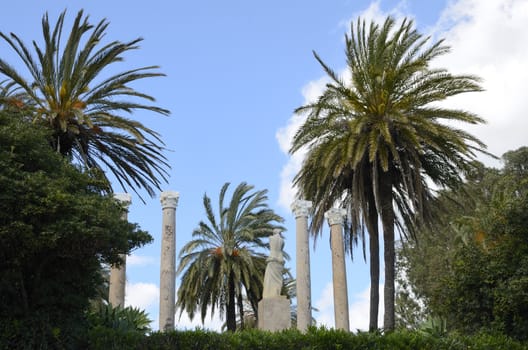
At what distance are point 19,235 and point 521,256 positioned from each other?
15.2m

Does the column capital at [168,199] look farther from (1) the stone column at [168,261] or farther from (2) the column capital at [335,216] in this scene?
(2) the column capital at [335,216]

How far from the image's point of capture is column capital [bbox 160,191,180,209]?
80.1ft

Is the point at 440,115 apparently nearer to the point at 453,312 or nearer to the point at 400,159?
the point at 400,159

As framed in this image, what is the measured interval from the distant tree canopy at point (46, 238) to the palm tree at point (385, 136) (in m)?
9.49

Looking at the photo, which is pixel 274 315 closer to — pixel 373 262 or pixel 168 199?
pixel 373 262

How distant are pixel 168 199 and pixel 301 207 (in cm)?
498

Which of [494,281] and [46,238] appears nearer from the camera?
[46,238]

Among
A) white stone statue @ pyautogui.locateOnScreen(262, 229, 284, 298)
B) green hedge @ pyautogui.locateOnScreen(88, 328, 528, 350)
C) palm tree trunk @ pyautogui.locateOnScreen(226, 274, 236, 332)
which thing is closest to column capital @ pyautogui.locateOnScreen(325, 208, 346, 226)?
white stone statue @ pyautogui.locateOnScreen(262, 229, 284, 298)

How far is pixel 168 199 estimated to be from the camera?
80.1 feet

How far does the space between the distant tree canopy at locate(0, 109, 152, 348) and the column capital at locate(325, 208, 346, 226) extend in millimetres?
10192

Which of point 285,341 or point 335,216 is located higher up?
point 335,216

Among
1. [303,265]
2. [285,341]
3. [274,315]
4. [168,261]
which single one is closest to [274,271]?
[303,265]

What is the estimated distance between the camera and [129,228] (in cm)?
1773

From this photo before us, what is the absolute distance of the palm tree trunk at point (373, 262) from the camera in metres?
25.3
